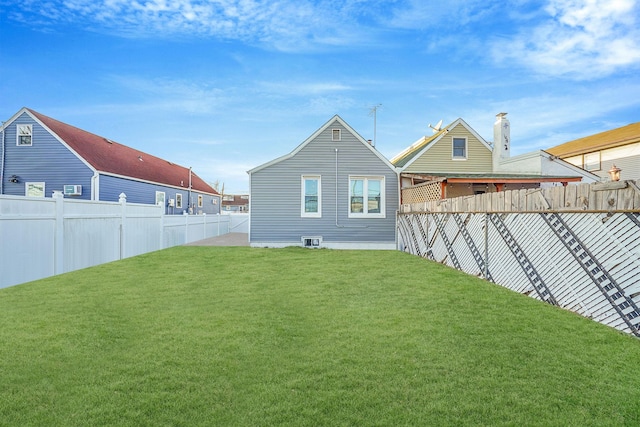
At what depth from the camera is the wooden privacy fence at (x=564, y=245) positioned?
4379mm

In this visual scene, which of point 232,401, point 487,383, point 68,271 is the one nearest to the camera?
point 232,401

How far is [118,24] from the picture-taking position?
1190 cm

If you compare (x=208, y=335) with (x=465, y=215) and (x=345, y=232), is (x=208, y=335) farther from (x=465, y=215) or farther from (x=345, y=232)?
(x=345, y=232)

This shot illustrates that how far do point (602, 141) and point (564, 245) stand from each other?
80.3 ft

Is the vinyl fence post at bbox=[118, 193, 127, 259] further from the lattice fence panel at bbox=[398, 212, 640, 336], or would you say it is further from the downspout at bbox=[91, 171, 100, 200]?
the lattice fence panel at bbox=[398, 212, 640, 336]

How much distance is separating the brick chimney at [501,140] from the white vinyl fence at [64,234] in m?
15.9

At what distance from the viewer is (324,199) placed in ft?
47.7

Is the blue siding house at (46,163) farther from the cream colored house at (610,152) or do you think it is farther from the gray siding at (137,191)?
the cream colored house at (610,152)

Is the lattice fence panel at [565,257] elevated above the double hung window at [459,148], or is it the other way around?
the double hung window at [459,148]

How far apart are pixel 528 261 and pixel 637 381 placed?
350cm

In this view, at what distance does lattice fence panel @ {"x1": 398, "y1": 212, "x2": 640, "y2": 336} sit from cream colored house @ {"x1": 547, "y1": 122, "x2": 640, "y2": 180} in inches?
693

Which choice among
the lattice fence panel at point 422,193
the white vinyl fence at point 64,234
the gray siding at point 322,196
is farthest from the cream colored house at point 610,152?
the white vinyl fence at point 64,234

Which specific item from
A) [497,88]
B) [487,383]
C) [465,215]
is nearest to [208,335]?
[487,383]

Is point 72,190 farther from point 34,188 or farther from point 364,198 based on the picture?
point 364,198
